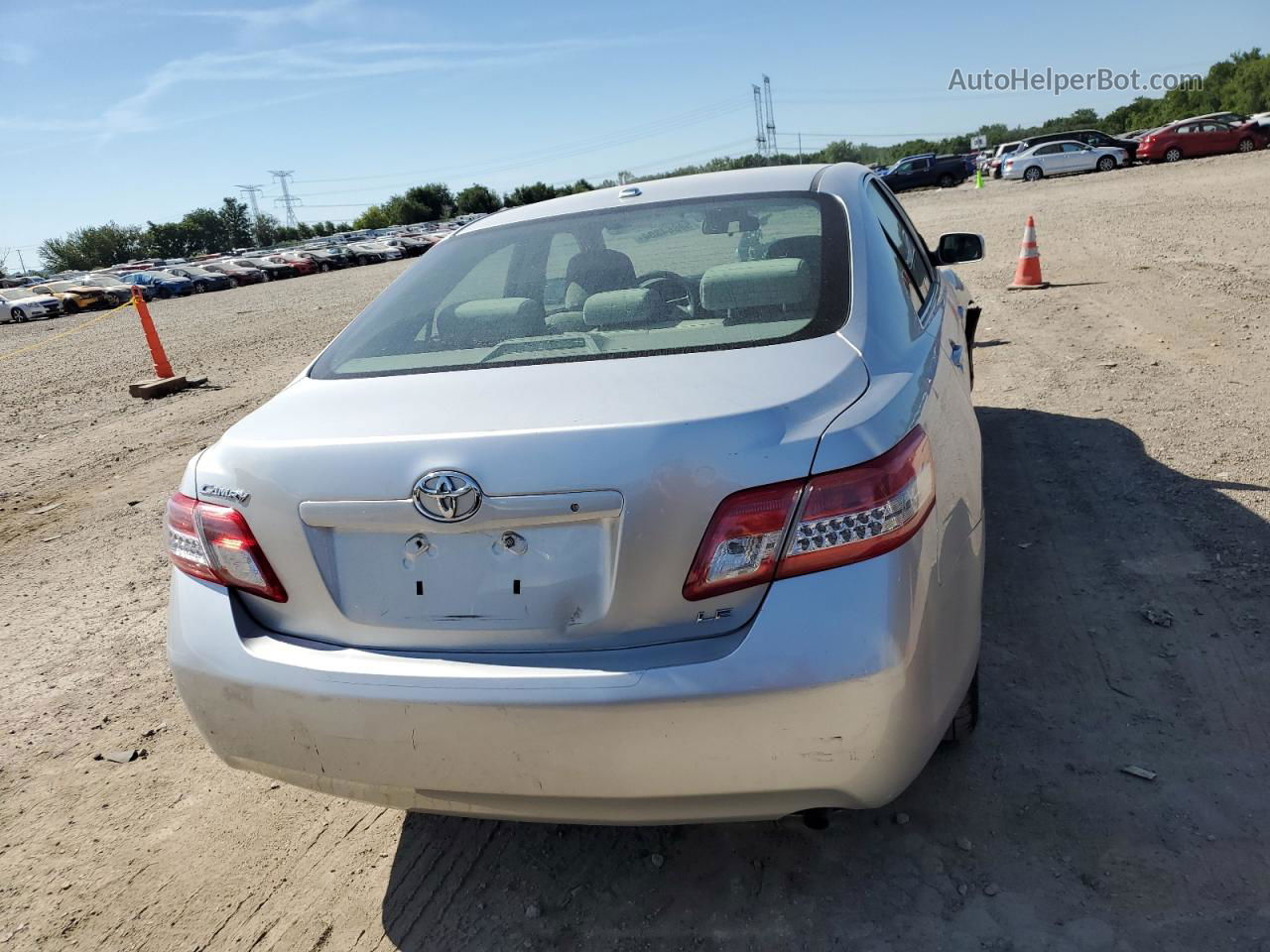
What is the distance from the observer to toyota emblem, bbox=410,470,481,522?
5.94 feet

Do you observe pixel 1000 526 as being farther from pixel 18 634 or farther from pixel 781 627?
pixel 18 634

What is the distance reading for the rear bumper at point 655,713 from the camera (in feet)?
5.72

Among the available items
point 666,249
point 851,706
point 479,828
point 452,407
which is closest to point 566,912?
point 479,828

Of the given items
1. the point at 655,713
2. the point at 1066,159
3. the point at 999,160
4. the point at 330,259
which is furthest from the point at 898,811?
the point at 330,259

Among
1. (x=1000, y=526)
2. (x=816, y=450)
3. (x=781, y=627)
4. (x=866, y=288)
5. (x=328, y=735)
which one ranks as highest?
(x=866, y=288)

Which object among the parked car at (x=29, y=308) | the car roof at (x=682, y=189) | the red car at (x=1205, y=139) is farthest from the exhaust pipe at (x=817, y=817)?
the parked car at (x=29, y=308)

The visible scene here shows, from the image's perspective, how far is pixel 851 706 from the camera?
5.74ft

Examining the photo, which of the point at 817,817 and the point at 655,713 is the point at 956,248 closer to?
the point at 817,817

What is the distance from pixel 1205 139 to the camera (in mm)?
33906

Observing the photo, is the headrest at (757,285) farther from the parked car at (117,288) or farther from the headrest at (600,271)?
the parked car at (117,288)

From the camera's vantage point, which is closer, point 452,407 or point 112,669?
point 452,407

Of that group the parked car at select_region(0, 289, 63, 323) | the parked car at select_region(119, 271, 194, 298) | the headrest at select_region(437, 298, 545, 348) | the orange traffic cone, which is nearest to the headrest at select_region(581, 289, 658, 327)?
the headrest at select_region(437, 298, 545, 348)

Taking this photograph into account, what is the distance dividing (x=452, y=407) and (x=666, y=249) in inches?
52.8

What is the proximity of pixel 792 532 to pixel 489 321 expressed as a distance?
1.32 m
